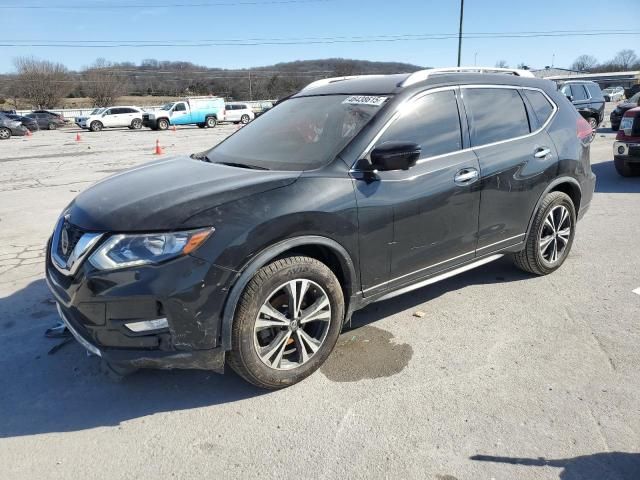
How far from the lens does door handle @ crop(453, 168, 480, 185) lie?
3633 mm

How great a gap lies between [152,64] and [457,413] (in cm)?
9978

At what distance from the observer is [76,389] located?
10.2 feet

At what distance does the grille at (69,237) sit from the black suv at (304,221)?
1 cm

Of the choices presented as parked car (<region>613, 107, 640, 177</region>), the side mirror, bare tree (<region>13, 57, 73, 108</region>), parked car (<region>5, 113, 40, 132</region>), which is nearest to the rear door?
the side mirror

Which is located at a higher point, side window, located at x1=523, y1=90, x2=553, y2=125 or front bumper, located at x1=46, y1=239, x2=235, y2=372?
side window, located at x1=523, y1=90, x2=553, y2=125

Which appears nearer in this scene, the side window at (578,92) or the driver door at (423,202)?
the driver door at (423,202)

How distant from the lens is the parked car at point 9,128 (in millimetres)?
28781

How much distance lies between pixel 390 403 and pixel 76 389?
6.40 ft

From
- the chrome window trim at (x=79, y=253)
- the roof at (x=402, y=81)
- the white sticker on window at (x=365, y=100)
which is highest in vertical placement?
the roof at (x=402, y=81)

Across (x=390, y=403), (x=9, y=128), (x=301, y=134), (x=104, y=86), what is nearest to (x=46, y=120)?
(x=9, y=128)

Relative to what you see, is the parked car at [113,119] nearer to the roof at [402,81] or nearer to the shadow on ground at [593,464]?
the roof at [402,81]

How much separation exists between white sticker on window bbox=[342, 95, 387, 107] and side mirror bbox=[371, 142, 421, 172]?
493 mm

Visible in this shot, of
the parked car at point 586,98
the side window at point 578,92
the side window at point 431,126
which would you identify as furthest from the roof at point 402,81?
the side window at point 578,92

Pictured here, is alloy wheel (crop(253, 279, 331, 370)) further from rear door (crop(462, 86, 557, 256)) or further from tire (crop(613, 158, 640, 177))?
tire (crop(613, 158, 640, 177))
